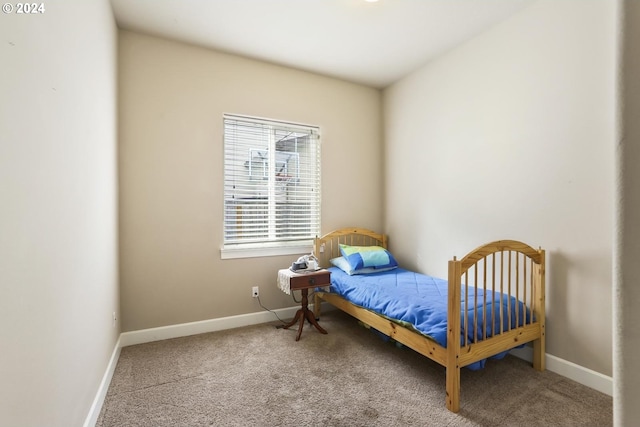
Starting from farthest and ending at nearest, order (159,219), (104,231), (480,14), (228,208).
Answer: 1. (228,208)
2. (159,219)
3. (480,14)
4. (104,231)

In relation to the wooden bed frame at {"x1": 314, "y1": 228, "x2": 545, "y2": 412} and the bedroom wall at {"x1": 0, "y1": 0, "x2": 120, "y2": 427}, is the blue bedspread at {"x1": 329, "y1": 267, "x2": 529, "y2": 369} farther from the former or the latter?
the bedroom wall at {"x1": 0, "y1": 0, "x2": 120, "y2": 427}

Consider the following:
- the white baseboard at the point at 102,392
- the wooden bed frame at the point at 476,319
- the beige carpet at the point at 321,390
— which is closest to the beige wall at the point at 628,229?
the wooden bed frame at the point at 476,319

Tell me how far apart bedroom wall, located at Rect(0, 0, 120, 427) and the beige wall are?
4.10 feet

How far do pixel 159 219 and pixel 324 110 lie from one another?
6.83 feet

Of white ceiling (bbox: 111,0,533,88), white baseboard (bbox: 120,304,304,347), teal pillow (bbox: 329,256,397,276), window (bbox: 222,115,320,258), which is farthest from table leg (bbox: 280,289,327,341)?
white ceiling (bbox: 111,0,533,88)

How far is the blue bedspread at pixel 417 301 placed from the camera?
1.94 meters

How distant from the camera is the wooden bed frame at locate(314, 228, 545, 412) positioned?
179cm

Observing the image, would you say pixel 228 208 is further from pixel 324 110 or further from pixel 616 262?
pixel 616 262

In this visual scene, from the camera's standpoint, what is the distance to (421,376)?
217cm

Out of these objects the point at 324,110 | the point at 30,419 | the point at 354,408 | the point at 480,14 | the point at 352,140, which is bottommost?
the point at 354,408

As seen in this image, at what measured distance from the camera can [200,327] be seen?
2920 millimetres

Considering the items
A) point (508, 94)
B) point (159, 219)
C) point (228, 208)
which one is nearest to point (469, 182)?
point (508, 94)

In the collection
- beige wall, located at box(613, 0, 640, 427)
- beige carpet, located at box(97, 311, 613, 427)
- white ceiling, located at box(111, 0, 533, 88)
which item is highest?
white ceiling, located at box(111, 0, 533, 88)

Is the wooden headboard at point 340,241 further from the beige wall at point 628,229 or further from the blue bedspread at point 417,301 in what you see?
the beige wall at point 628,229
